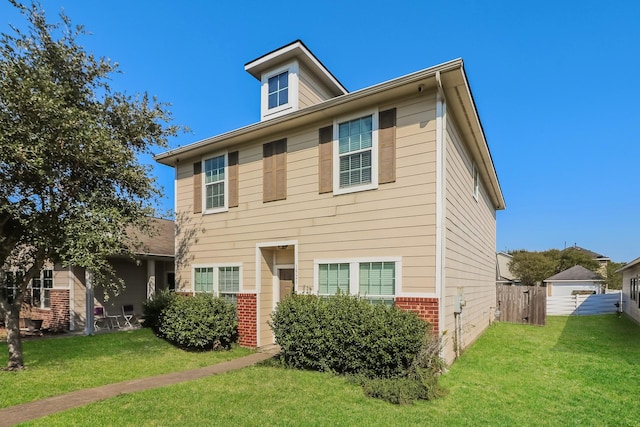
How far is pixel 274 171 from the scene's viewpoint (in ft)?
32.0

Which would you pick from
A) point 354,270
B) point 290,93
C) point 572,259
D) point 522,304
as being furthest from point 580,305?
point 572,259

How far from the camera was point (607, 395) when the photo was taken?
6008mm

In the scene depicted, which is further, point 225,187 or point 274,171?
point 225,187

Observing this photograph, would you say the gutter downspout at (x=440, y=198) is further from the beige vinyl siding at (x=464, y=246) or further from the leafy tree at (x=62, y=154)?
the leafy tree at (x=62, y=154)

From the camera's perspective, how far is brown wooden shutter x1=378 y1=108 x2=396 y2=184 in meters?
7.72

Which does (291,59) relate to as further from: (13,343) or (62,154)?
(13,343)

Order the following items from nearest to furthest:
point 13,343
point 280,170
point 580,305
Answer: point 13,343 < point 280,170 < point 580,305

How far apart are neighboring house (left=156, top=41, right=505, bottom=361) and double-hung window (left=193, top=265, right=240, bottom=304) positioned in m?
0.04

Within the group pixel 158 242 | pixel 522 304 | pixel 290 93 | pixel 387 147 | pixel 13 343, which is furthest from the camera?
pixel 158 242

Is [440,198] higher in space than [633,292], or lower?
higher

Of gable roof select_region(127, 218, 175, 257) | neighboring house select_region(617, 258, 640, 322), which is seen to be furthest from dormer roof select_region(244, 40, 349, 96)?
neighboring house select_region(617, 258, 640, 322)

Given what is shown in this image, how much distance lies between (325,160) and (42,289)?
12871 mm

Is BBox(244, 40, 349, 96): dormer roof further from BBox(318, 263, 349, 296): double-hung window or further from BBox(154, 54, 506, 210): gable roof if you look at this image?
BBox(318, 263, 349, 296): double-hung window

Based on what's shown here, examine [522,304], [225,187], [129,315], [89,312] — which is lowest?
[129,315]
